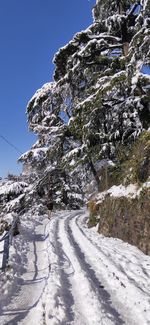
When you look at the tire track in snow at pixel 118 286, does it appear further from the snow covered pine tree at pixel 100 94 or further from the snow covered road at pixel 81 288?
the snow covered pine tree at pixel 100 94

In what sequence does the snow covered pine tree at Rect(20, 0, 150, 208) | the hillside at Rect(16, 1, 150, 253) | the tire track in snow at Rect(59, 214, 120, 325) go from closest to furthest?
the tire track in snow at Rect(59, 214, 120, 325)
the hillside at Rect(16, 1, 150, 253)
the snow covered pine tree at Rect(20, 0, 150, 208)

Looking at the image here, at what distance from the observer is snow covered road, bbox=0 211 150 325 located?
530cm

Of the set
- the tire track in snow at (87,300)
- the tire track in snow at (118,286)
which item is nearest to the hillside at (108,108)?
the tire track in snow at (118,286)

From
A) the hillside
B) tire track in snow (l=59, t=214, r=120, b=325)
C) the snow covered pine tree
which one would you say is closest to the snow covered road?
tire track in snow (l=59, t=214, r=120, b=325)

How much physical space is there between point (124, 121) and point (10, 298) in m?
11.1

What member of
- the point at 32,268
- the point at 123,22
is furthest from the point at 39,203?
the point at 32,268

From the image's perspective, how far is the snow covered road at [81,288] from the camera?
530cm

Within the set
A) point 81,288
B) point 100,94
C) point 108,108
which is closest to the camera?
point 81,288

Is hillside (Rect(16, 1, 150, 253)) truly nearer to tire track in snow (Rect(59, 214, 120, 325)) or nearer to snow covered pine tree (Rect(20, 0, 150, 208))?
snow covered pine tree (Rect(20, 0, 150, 208))

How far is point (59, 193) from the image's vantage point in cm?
3916

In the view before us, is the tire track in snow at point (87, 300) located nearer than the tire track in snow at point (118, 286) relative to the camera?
Yes

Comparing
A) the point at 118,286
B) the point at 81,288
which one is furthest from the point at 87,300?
the point at 118,286

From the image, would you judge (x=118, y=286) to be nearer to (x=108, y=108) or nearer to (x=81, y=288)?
(x=81, y=288)

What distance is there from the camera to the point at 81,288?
6645 mm
